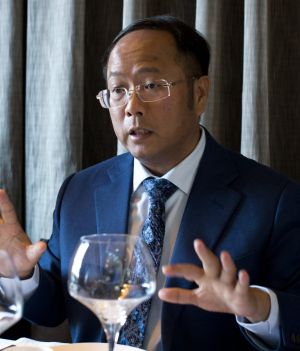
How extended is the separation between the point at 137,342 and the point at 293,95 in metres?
0.90

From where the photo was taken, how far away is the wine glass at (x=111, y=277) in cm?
78

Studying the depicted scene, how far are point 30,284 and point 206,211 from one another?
407mm

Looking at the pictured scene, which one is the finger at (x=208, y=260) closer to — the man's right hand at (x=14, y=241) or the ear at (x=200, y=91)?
the man's right hand at (x=14, y=241)

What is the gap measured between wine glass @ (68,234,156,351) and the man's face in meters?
0.56

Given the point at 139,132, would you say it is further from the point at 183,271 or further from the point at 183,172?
the point at 183,271

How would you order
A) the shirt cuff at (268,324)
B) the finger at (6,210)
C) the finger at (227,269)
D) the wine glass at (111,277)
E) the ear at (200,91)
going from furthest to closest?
the ear at (200,91) → the finger at (6,210) → the shirt cuff at (268,324) → the finger at (227,269) → the wine glass at (111,277)

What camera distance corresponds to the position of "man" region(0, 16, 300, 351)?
1.26m

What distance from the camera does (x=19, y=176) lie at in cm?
197

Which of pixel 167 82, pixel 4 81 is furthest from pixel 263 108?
pixel 4 81

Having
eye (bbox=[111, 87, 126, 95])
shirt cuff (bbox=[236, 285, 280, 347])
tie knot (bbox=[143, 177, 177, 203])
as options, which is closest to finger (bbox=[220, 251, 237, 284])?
shirt cuff (bbox=[236, 285, 280, 347])

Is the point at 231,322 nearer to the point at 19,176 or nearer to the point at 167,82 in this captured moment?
the point at 167,82

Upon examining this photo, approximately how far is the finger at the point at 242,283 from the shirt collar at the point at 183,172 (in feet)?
1.52

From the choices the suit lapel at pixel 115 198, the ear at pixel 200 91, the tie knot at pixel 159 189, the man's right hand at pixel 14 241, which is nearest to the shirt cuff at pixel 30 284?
the man's right hand at pixel 14 241

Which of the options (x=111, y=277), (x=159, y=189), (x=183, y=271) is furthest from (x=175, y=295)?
(x=159, y=189)
